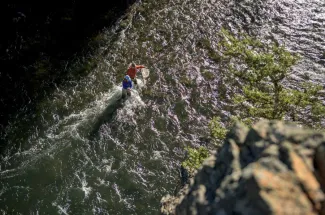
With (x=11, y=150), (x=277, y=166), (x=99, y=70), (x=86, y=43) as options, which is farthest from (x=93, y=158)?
(x=277, y=166)

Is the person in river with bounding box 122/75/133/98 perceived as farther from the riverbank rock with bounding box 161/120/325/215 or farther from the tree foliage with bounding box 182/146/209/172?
the riverbank rock with bounding box 161/120/325/215

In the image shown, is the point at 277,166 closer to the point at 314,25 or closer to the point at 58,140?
the point at 58,140

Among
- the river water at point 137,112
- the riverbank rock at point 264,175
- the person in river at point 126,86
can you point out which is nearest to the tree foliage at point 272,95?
the river water at point 137,112

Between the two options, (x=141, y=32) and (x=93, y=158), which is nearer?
(x=93, y=158)

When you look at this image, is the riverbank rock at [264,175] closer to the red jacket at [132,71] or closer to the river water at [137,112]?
the river water at [137,112]

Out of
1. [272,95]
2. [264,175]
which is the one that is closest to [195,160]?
[272,95]

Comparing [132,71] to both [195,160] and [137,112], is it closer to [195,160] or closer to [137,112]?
[137,112]

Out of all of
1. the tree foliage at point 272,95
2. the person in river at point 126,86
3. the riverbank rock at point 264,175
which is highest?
the riverbank rock at point 264,175
